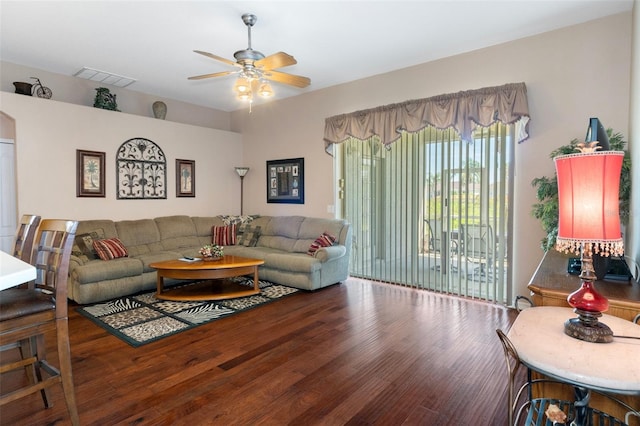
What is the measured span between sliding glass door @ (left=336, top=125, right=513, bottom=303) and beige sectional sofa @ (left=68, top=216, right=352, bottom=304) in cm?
52

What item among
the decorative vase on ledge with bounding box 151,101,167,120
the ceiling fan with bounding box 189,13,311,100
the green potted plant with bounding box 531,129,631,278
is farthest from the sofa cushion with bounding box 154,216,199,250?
the green potted plant with bounding box 531,129,631,278

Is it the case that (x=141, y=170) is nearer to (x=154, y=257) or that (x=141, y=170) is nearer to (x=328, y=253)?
(x=154, y=257)

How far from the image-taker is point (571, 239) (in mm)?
1426

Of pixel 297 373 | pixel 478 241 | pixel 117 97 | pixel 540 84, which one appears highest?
pixel 117 97

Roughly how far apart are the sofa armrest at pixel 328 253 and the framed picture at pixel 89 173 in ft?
11.3

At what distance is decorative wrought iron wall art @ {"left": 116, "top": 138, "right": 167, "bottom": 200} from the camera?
536cm

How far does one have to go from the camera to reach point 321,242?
493 centimetres

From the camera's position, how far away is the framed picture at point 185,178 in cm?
608

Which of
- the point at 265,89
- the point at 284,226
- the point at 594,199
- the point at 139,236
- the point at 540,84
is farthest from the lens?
the point at 284,226

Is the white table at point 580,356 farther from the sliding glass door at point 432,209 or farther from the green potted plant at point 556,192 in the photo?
the sliding glass door at point 432,209

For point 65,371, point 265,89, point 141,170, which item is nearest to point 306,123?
point 265,89

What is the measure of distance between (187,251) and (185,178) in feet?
5.11

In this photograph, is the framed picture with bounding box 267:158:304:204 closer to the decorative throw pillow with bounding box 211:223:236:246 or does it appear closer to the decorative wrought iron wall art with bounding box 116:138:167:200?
the decorative throw pillow with bounding box 211:223:236:246

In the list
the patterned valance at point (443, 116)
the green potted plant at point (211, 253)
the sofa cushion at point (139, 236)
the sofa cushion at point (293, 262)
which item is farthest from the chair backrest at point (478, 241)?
the sofa cushion at point (139, 236)
